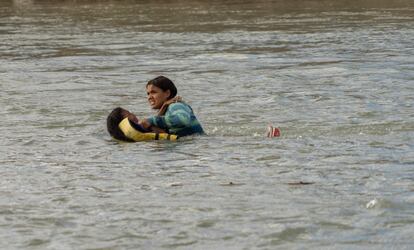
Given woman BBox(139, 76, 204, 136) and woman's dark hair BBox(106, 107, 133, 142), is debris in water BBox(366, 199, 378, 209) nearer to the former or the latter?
woman BBox(139, 76, 204, 136)

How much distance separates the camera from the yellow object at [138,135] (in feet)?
37.7

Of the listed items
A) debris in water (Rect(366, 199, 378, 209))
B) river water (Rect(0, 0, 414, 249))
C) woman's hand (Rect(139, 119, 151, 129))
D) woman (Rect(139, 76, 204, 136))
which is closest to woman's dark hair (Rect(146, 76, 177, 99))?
woman (Rect(139, 76, 204, 136))

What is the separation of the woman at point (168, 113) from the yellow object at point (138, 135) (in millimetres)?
110

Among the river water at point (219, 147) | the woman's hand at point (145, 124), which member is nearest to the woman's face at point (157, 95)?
the woman's hand at point (145, 124)

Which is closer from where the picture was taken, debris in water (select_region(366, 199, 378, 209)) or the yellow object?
debris in water (select_region(366, 199, 378, 209))

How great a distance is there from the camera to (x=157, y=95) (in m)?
11.8

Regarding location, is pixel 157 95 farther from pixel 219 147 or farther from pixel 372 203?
pixel 372 203

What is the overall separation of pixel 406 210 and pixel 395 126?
448cm

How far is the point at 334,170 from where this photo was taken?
9516mm

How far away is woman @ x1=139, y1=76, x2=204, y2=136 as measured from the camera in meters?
11.6

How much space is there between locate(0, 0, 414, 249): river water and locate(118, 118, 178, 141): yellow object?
0.25 m

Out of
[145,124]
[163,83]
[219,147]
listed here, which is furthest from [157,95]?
[219,147]

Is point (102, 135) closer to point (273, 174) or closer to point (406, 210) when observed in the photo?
point (273, 174)

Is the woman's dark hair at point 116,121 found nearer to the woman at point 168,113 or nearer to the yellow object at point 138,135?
the yellow object at point 138,135
